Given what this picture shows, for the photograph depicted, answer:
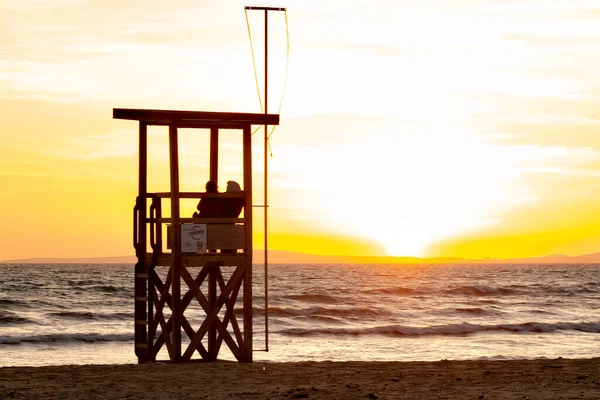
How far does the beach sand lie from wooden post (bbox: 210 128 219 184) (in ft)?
12.4

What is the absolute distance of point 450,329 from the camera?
1369 inches

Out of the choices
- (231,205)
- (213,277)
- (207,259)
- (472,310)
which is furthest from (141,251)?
(472,310)

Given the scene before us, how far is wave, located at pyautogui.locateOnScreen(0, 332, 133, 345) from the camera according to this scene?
2945cm

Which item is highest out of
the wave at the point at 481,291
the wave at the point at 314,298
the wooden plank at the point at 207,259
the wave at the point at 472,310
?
the wooden plank at the point at 207,259

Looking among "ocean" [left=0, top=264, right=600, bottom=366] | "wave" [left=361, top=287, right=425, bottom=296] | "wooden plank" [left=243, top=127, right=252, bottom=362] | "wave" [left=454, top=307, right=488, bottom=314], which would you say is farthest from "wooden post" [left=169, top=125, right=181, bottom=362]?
"wave" [left=361, top=287, right=425, bottom=296]

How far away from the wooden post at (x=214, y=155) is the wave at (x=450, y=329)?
14679mm

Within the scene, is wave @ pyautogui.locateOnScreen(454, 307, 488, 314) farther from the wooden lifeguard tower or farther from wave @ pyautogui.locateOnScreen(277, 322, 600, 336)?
the wooden lifeguard tower

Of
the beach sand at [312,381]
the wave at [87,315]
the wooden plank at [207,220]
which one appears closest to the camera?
the beach sand at [312,381]

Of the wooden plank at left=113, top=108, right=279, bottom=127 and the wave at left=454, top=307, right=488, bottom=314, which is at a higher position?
the wooden plank at left=113, top=108, right=279, bottom=127

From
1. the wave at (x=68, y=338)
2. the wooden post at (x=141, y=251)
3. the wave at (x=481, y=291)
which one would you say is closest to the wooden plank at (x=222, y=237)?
the wooden post at (x=141, y=251)

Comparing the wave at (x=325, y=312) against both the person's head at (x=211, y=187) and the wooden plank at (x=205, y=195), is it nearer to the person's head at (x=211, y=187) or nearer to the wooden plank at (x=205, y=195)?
the person's head at (x=211, y=187)

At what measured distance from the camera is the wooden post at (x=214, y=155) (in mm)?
17984

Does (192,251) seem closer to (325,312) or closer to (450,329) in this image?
(450,329)

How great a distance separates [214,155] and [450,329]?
1897cm
